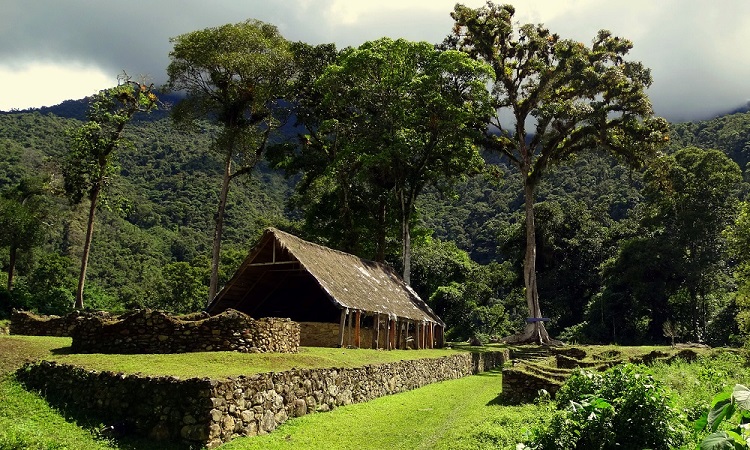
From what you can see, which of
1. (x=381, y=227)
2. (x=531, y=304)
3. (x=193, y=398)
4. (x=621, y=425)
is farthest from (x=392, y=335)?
(x=621, y=425)

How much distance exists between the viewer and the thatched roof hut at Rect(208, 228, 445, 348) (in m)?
20.1

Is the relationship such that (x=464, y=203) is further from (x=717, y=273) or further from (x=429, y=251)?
(x=717, y=273)

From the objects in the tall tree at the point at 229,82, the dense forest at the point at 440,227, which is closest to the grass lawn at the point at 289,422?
the tall tree at the point at 229,82

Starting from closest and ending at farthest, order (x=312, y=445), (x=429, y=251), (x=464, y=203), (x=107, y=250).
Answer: (x=312, y=445) → (x=429, y=251) → (x=107, y=250) → (x=464, y=203)

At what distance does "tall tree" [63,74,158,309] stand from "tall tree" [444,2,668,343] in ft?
61.7

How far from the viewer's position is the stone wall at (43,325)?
18.0 meters

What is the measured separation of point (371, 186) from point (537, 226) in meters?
21.7

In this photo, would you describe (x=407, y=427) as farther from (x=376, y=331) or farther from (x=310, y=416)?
(x=376, y=331)

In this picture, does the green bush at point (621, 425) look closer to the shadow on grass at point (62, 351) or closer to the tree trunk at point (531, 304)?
the shadow on grass at point (62, 351)

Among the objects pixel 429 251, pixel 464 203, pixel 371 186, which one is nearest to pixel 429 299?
pixel 429 251

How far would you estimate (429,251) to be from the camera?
168 ft

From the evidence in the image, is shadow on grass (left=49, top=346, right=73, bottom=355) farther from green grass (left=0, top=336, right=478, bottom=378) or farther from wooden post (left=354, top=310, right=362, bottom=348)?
wooden post (left=354, top=310, right=362, bottom=348)

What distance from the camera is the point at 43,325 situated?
18.1 metres

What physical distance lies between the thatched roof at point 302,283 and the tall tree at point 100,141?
451 inches
